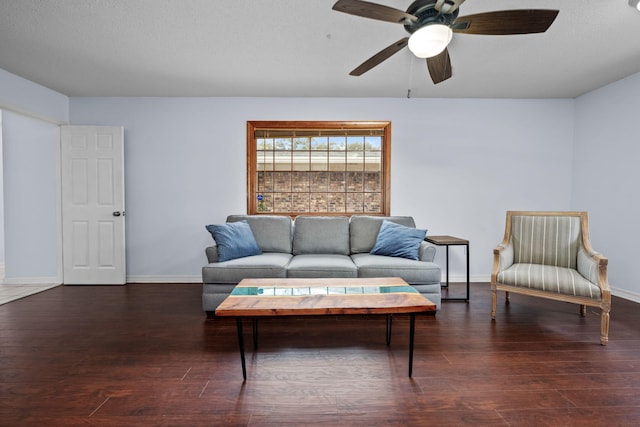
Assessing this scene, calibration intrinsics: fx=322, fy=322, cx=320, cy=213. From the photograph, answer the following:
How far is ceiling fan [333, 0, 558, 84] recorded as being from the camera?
5.49 ft

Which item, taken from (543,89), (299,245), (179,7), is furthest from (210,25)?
(543,89)

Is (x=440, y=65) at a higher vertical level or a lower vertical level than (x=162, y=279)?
higher

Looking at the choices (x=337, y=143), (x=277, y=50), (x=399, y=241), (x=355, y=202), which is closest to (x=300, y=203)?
(x=355, y=202)

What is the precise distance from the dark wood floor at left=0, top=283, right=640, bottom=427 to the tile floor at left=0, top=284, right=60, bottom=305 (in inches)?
26.8

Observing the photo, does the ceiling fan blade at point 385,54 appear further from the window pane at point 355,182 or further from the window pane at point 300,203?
the window pane at point 300,203

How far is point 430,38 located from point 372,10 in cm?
36

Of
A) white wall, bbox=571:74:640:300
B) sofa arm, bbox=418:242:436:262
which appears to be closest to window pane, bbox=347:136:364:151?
sofa arm, bbox=418:242:436:262

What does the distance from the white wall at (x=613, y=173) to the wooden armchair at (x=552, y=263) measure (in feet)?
3.69

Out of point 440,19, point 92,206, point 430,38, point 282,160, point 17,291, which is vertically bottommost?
point 17,291

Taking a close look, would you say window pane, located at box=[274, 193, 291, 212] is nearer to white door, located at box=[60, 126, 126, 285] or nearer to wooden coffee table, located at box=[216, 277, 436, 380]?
white door, located at box=[60, 126, 126, 285]

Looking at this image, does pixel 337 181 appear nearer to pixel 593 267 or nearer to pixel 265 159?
pixel 265 159

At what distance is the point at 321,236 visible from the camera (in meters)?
3.76

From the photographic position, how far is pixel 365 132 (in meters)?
4.32

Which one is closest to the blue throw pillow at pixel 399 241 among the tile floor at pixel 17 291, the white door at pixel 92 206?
the white door at pixel 92 206
